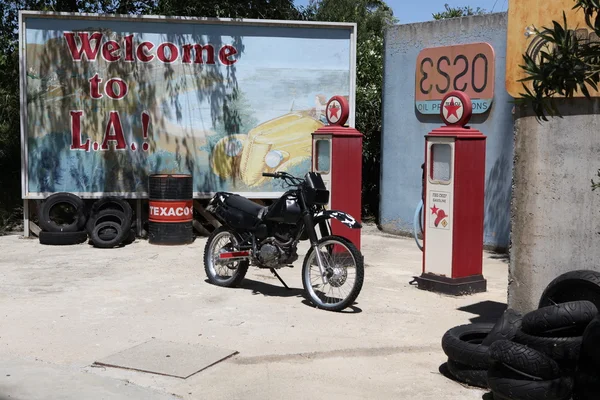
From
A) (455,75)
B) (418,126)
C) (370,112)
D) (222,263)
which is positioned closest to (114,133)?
(222,263)

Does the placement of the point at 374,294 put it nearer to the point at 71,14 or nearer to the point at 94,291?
the point at 94,291

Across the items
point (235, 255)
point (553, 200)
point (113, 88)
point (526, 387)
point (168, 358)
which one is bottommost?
Result: point (168, 358)

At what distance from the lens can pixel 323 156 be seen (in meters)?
10.2

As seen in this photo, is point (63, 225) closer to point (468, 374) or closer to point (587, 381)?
point (468, 374)

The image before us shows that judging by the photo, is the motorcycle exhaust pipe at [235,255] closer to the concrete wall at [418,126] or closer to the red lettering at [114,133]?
the red lettering at [114,133]

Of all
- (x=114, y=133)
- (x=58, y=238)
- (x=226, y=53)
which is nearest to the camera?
(x=58, y=238)

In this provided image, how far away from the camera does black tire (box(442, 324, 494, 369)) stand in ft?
18.0

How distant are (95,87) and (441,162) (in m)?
5.87

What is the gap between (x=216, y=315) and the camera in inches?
297

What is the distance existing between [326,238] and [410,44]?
584 cm

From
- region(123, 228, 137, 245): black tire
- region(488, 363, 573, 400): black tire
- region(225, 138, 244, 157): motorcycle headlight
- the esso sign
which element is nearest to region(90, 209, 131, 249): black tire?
region(123, 228, 137, 245): black tire

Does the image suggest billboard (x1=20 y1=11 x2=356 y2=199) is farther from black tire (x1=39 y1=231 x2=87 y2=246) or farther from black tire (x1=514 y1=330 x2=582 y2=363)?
black tire (x1=514 y1=330 x2=582 y2=363)

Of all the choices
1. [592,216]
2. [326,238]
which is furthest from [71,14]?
[592,216]

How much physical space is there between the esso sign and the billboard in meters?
1.22
